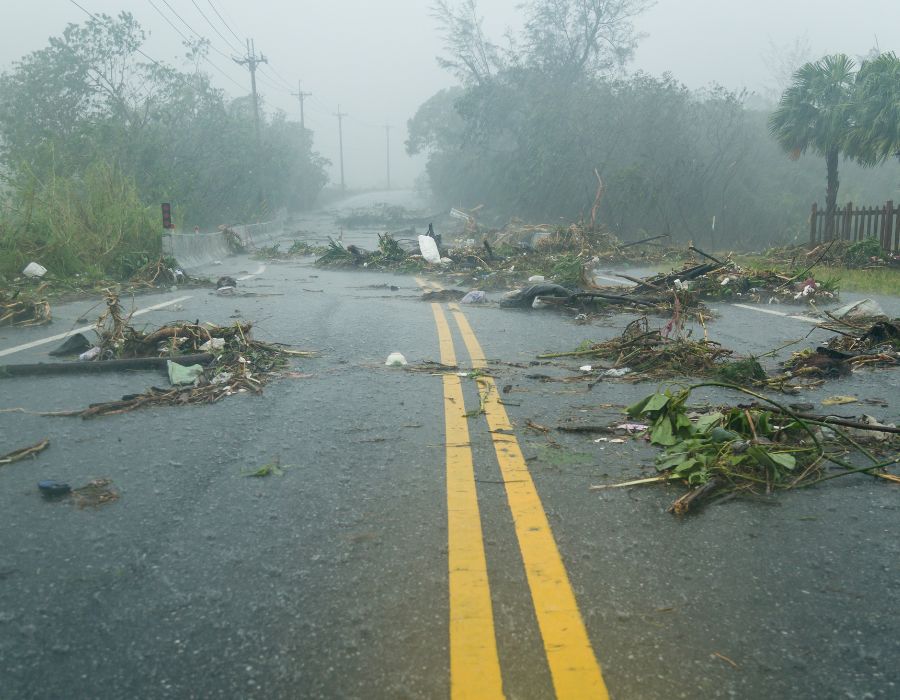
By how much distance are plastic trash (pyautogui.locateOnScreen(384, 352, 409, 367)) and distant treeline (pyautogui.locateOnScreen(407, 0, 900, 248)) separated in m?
27.8

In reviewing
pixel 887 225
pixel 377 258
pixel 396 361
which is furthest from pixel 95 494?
pixel 887 225

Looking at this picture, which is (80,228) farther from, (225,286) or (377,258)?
(377,258)

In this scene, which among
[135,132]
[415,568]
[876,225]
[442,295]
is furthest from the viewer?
[135,132]

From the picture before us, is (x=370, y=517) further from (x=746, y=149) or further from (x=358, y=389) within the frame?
(x=746, y=149)

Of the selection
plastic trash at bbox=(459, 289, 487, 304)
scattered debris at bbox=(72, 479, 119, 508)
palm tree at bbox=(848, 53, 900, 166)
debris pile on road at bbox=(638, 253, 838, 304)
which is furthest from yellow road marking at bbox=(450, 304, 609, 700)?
palm tree at bbox=(848, 53, 900, 166)

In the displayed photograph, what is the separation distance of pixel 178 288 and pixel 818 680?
13.8m

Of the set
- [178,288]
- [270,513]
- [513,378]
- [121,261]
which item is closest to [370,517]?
[270,513]

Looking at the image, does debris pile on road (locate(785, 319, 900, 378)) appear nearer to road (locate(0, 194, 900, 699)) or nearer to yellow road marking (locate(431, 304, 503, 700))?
road (locate(0, 194, 900, 699))

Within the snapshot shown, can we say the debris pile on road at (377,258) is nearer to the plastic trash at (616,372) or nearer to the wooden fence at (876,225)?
the wooden fence at (876,225)

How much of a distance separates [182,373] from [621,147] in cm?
3587

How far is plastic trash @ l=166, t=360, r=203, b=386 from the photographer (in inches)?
249

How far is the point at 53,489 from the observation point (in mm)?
3955

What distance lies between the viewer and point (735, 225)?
38.4 metres

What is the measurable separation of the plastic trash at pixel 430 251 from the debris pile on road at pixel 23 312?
1013 cm
